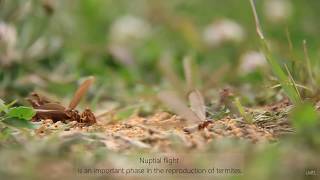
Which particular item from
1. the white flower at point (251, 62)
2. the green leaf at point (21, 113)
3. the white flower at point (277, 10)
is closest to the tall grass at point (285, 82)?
the green leaf at point (21, 113)

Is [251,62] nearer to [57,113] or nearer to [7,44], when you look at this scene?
[7,44]

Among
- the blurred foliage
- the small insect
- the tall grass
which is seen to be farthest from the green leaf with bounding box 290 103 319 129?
the small insect

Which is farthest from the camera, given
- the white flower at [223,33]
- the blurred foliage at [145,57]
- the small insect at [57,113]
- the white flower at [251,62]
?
the white flower at [223,33]

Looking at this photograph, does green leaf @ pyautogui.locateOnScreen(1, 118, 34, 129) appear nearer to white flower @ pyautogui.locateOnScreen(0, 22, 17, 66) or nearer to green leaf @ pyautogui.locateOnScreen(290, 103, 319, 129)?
green leaf @ pyautogui.locateOnScreen(290, 103, 319, 129)

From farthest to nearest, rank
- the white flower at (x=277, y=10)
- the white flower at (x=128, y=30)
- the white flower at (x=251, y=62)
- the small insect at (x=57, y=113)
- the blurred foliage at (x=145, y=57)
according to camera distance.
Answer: the white flower at (x=277, y=10) < the white flower at (x=128, y=30) < the white flower at (x=251, y=62) < the small insect at (x=57, y=113) < the blurred foliage at (x=145, y=57)

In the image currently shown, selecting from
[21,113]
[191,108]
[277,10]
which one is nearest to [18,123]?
[21,113]

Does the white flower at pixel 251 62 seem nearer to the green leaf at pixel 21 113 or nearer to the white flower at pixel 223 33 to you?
the white flower at pixel 223 33
